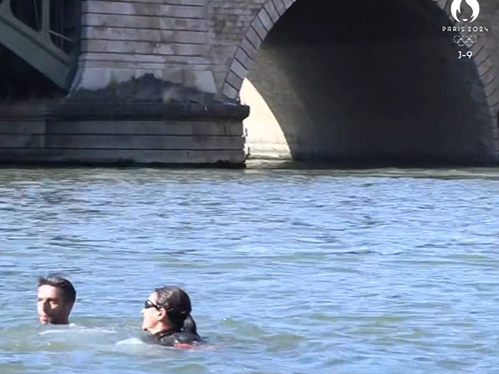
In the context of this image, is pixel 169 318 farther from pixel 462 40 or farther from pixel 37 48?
pixel 462 40

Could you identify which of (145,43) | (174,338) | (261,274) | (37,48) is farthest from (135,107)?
(174,338)

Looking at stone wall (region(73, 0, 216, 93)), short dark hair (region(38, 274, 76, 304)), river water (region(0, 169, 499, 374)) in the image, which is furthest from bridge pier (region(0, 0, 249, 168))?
short dark hair (region(38, 274, 76, 304))

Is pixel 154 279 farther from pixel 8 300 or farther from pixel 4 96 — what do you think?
pixel 4 96

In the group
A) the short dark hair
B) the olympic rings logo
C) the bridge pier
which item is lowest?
the short dark hair

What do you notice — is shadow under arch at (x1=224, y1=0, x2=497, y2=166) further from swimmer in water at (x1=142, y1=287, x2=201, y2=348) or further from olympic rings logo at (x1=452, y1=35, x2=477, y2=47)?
swimmer in water at (x1=142, y1=287, x2=201, y2=348)

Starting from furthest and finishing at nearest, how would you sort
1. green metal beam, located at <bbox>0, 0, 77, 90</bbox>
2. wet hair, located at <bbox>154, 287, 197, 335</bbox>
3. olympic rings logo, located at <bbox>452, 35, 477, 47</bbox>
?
olympic rings logo, located at <bbox>452, 35, 477, 47</bbox>
green metal beam, located at <bbox>0, 0, 77, 90</bbox>
wet hair, located at <bbox>154, 287, 197, 335</bbox>

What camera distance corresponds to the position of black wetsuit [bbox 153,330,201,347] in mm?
9258

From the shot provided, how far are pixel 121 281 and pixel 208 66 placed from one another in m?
18.6

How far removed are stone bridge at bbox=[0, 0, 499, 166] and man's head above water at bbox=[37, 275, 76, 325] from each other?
18821 mm

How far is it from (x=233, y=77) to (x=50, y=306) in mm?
21790

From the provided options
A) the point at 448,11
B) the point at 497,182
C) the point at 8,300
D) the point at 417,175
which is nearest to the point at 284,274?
the point at 8,300

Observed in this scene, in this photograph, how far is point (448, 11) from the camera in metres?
34.3

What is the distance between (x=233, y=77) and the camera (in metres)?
31.3

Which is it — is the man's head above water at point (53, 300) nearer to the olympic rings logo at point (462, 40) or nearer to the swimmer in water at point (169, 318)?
the swimmer in water at point (169, 318)
